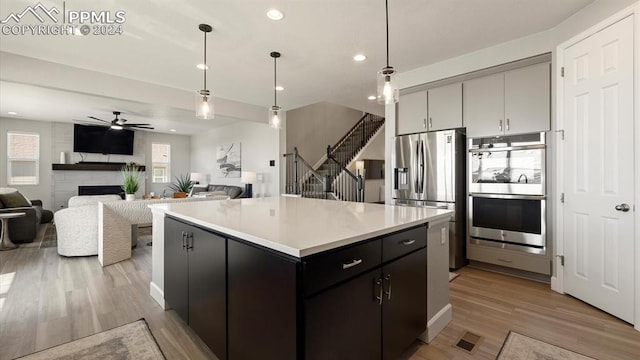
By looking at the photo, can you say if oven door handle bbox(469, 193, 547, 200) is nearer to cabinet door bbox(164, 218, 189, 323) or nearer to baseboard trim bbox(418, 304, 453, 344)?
baseboard trim bbox(418, 304, 453, 344)

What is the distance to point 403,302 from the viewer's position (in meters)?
1.67

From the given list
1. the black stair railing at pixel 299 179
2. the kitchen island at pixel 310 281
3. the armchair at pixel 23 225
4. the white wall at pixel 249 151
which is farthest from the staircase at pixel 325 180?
the armchair at pixel 23 225

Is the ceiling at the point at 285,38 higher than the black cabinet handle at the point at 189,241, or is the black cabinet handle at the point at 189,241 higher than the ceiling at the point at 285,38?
the ceiling at the point at 285,38

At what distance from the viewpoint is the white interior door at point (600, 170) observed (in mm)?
2225

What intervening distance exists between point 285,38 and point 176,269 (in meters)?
2.60

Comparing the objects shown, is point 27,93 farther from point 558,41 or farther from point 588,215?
point 588,215

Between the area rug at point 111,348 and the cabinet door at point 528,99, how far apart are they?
3997 mm

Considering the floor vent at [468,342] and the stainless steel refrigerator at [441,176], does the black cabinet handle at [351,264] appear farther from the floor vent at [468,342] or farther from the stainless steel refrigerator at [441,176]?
the stainless steel refrigerator at [441,176]

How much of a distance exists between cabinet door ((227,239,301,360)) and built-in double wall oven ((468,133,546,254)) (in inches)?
123

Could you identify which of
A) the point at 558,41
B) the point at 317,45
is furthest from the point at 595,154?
the point at 317,45

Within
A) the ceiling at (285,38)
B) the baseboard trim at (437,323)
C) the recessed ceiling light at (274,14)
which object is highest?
the ceiling at (285,38)

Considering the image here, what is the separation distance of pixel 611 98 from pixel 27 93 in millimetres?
8236

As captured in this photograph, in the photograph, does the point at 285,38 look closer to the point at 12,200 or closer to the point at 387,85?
the point at 387,85

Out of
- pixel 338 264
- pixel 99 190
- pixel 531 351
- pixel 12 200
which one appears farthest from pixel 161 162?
pixel 531 351
